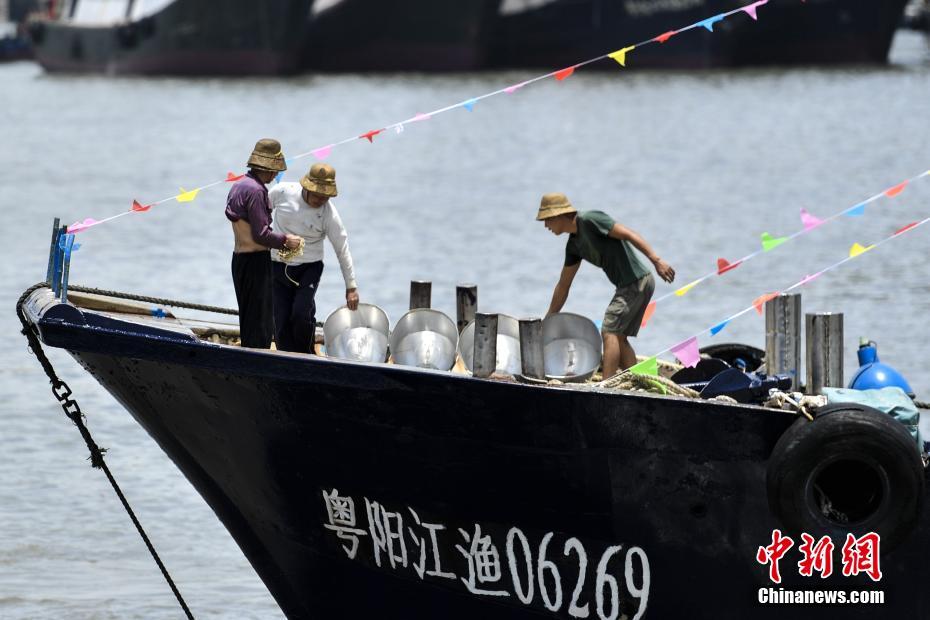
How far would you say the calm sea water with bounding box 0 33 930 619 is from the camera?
1423 centimetres

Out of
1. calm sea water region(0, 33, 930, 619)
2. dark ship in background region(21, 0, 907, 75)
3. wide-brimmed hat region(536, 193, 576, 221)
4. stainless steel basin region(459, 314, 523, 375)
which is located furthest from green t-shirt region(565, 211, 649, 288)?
dark ship in background region(21, 0, 907, 75)

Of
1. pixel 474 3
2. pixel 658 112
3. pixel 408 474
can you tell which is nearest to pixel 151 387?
A: pixel 408 474

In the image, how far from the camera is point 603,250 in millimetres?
10586

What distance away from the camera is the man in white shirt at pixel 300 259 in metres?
10.3

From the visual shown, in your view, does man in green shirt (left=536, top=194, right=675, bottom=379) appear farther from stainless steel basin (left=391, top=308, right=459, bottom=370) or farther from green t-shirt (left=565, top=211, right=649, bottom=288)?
stainless steel basin (left=391, top=308, right=459, bottom=370)

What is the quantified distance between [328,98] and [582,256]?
5530cm

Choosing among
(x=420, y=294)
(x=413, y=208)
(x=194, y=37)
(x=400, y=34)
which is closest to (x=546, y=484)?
(x=420, y=294)

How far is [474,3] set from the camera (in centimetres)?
7462

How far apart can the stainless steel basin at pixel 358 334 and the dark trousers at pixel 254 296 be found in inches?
28.0

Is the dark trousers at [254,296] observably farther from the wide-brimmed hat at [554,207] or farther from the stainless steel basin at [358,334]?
the wide-brimmed hat at [554,207]

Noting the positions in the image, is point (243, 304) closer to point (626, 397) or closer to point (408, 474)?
point (408, 474)

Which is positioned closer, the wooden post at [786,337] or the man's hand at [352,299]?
the wooden post at [786,337]

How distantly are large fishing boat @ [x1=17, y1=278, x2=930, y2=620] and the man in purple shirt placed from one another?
22.7 inches

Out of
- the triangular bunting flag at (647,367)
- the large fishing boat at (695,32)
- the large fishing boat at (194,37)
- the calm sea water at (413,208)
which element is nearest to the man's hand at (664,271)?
the triangular bunting flag at (647,367)
